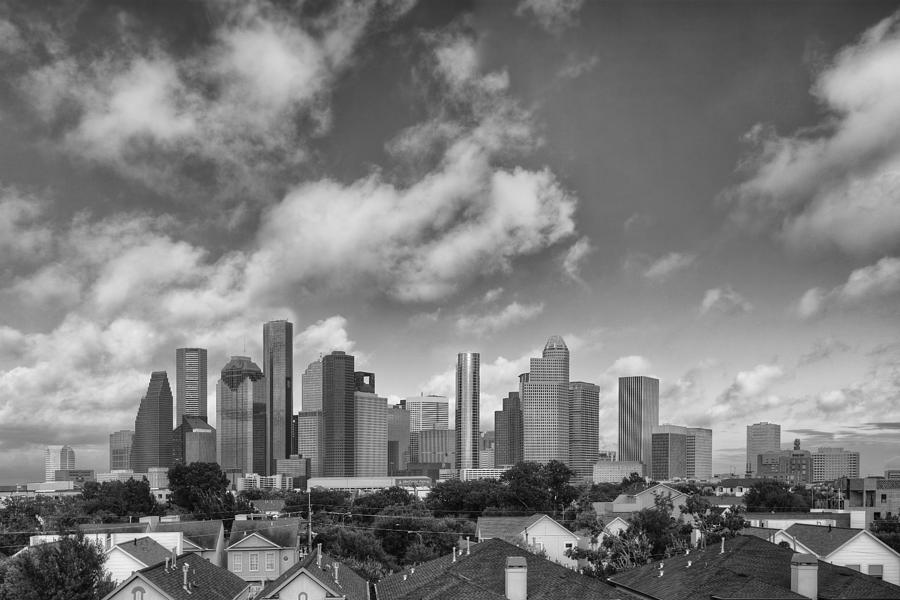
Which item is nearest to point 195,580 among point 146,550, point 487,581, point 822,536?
point 146,550

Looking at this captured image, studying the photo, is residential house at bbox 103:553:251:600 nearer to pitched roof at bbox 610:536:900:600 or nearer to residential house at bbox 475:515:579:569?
pitched roof at bbox 610:536:900:600

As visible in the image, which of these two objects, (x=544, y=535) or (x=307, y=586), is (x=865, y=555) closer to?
(x=544, y=535)

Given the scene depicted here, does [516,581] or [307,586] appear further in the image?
[307,586]

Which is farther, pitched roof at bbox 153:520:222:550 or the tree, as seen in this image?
pitched roof at bbox 153:520:222:550

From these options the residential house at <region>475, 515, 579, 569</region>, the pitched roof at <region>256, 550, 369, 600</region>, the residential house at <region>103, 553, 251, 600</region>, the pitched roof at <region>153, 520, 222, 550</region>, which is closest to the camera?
the residential house at <region>103, 553, 251, 600</region>

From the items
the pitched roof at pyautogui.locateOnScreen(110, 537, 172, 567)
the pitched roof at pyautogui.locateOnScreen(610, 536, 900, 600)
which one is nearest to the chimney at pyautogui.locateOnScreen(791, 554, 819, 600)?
the pitched roof at pyautogui.locateOnScreen(610, 536, 900, 600)
